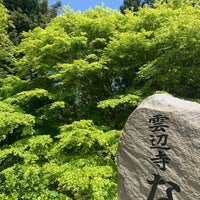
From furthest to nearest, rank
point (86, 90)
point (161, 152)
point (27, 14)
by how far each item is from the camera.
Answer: point (27, 14) → point (86, 90) → point (161, 152)

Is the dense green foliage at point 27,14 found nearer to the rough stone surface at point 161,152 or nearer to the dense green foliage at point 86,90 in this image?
the dense green foliage at point 86,90

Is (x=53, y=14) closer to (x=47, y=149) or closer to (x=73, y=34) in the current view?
(x=73, y=34)

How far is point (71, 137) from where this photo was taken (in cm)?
699

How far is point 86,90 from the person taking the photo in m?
9.76

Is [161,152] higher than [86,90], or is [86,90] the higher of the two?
[86,90]

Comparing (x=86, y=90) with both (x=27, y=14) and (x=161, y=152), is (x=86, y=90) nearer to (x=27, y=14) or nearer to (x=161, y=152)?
(x=161, y=152)

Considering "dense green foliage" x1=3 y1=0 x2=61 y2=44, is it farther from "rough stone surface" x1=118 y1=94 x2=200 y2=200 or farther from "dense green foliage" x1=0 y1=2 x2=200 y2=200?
"rough stone surface" x1=118 y1=94 x2=200 y2=200

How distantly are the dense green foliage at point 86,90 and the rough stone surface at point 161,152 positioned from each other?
6.96ft

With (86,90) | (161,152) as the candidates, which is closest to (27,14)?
(86,90)

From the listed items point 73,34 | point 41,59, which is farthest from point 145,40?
point 41,59

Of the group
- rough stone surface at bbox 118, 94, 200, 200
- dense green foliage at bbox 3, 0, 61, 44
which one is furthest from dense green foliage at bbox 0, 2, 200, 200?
dense green foliage at bbox 3, 0, 61, 44

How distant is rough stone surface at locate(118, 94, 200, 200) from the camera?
4.11 meters

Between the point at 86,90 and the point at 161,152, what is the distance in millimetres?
5618

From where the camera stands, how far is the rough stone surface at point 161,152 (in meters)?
4.11
